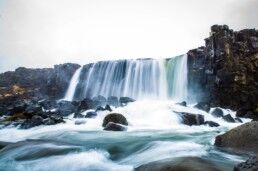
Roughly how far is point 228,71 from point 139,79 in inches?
447

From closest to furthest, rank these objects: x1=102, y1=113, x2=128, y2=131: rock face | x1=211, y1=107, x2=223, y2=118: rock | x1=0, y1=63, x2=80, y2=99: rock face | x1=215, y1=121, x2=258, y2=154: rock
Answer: x1=215, y1=121, x2=258, y2=154: rock
x1=102, y1=113, x2=128, y2=131: rock face
x1=211, y1=107, x2=223, y2=118: rock
x1=0, y1=63, x2=80, y2=99: rock face

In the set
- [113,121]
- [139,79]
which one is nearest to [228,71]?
[139,79]

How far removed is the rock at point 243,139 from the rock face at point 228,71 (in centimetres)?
2523

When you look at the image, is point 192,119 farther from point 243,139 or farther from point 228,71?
point 228,71

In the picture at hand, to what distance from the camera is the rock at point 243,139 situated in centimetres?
1084

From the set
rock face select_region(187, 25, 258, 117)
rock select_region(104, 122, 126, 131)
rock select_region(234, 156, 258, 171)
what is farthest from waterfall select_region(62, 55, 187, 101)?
→ rock select_region(234, 156, 258, 171)

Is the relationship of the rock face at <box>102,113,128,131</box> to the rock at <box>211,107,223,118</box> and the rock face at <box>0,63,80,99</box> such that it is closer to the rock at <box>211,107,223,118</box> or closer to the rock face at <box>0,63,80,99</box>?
the rock at <box>211,107,223,118</box>

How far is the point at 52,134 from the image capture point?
1922 centimetres

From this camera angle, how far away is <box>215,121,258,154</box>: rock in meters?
10.8

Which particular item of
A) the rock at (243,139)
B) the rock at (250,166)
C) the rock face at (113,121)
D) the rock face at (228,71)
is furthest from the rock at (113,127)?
the rock face at (228,71)

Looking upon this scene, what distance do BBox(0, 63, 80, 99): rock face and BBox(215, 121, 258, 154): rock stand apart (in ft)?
154

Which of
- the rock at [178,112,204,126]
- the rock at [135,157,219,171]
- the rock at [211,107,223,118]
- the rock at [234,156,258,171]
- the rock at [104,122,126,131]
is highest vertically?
the rock at [211,107,223,118]

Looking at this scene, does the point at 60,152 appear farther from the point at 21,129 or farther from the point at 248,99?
the point at 248,99

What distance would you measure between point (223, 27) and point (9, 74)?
155 feet
